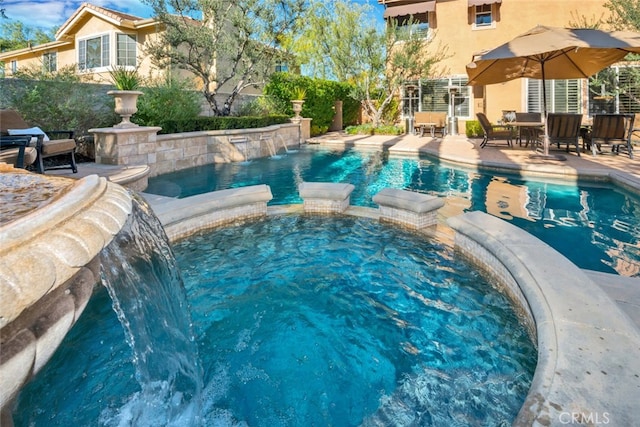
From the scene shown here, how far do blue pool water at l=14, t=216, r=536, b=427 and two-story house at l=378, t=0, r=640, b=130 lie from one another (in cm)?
1580

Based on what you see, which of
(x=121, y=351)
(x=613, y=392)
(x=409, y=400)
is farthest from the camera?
(x=121, y=351)

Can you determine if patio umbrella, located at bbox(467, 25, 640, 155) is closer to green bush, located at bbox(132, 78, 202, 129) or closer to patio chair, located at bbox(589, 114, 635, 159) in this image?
patio chair, located at bbox(589, 114, 635, 159)

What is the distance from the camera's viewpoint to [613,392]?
1.58m

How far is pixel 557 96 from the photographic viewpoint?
17484 mm

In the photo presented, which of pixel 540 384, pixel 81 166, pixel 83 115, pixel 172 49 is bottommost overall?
pixel 540 384

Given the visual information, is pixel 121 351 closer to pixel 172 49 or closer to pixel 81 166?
pixel 81 166

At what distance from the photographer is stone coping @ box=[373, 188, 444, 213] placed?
5.01 metres

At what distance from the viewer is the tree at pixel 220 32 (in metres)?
11.6

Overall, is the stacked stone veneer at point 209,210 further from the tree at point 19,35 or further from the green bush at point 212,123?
the tree at point 19,35

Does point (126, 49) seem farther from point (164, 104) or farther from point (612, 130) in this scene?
point (612, 130)

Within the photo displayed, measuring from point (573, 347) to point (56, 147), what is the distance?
6.76 metres

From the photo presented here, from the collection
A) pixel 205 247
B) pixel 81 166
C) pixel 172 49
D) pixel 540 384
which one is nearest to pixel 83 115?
pixel 81 166

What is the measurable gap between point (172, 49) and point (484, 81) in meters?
9.48

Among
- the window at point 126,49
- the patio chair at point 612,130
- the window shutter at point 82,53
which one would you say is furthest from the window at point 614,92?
the window shutter at point 82,53
